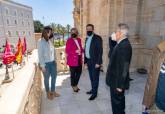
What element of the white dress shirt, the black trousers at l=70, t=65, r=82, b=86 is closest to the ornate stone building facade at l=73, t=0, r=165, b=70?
the black trousers at l=70, t=65, r=82, b=86

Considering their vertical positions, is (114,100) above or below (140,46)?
below

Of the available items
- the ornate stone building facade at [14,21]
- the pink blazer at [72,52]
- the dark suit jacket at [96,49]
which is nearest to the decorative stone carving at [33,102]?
the pink blazer at [72,52]

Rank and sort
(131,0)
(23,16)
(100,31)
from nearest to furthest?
(131,0) < (100,31) < (23,16)

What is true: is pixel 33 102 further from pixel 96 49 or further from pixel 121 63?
pixel 96 49

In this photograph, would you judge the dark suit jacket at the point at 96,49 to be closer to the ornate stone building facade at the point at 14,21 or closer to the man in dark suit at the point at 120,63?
the man in dark suit at the point at 120,63

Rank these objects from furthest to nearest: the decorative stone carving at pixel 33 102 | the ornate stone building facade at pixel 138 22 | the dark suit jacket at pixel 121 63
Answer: the ornate stone building facade at pixel 138 22 < the dark suit jacket at pixel 121 63 < the decorative stone carving at pixel 33 102

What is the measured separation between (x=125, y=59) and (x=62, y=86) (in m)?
2.49

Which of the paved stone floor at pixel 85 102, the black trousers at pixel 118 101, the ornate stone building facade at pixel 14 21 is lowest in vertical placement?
the paved stone floor at pixel 85 102

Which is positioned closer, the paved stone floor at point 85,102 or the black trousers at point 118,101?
the black trousers at point 118,101

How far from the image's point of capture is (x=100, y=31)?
17.4 feet

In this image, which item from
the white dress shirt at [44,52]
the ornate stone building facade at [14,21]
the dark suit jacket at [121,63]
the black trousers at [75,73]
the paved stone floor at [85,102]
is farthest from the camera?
the ornate stone building facade at [14,21]

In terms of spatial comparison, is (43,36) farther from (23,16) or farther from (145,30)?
(23,16)

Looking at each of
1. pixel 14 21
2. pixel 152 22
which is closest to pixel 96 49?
pixel 152 22

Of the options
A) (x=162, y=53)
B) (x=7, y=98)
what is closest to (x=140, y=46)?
(x=162, y=53)
